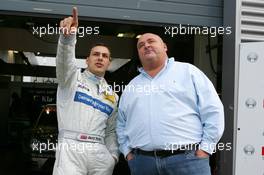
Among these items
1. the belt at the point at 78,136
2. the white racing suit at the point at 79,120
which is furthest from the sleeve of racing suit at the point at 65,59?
the belt at the point at 78,136

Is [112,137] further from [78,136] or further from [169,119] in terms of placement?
[169,119]

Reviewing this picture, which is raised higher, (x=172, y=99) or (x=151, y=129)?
(x=172, y=99)

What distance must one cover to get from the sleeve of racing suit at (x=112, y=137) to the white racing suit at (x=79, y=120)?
0.05 meters

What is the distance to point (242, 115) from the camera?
4879 millimetres

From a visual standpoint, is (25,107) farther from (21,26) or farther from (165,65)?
(165,65)

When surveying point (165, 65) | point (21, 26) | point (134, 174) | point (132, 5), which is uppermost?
point (21, 26)

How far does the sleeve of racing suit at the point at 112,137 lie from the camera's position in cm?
407

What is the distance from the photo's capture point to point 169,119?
11.9 ft

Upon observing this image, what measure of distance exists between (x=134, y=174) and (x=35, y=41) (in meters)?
7.74

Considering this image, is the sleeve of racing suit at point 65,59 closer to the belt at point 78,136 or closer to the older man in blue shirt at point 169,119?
the belt at point 78,136

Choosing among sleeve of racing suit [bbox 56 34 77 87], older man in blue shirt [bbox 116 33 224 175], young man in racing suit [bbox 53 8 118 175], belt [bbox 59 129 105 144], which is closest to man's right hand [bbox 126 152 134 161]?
older man in blue shirt [bbox 116 33 224 175]

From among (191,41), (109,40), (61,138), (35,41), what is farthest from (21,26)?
(61,138)

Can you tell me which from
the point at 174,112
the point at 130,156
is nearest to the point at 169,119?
the point at 174,112

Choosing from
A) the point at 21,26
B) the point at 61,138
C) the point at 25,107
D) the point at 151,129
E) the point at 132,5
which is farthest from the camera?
the point at 25,107
